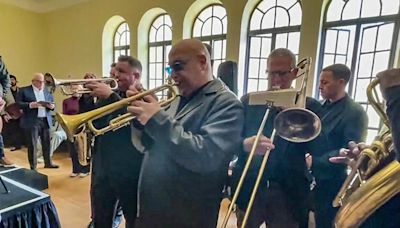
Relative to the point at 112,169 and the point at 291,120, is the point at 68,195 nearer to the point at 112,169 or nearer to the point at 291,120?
the point at 112,169

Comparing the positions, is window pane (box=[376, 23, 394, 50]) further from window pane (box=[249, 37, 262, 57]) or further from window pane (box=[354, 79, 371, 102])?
window pane (box=[249, 37, 262, 57])

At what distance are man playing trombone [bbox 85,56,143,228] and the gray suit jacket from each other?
1.82 ft

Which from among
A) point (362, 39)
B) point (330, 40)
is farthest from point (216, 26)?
point (362, 39)

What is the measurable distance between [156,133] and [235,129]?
33cm

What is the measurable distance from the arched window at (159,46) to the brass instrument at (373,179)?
15.0ft

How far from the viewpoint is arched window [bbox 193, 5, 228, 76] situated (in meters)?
4.65

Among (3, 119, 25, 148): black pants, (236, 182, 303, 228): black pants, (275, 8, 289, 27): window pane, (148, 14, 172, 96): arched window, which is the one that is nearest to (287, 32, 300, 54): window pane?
(275, 8, 289, 27): window pane

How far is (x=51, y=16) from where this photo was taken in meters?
7.26

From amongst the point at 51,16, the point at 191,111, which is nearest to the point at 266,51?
the point at 191,111

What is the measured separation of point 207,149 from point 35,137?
3894mm

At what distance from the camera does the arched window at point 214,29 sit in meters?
4.65

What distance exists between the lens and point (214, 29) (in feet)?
15.7

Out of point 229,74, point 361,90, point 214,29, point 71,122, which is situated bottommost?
point 71,122

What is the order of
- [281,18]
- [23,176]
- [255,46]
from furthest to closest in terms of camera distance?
[255,46] < [281,18] < [23,176]
